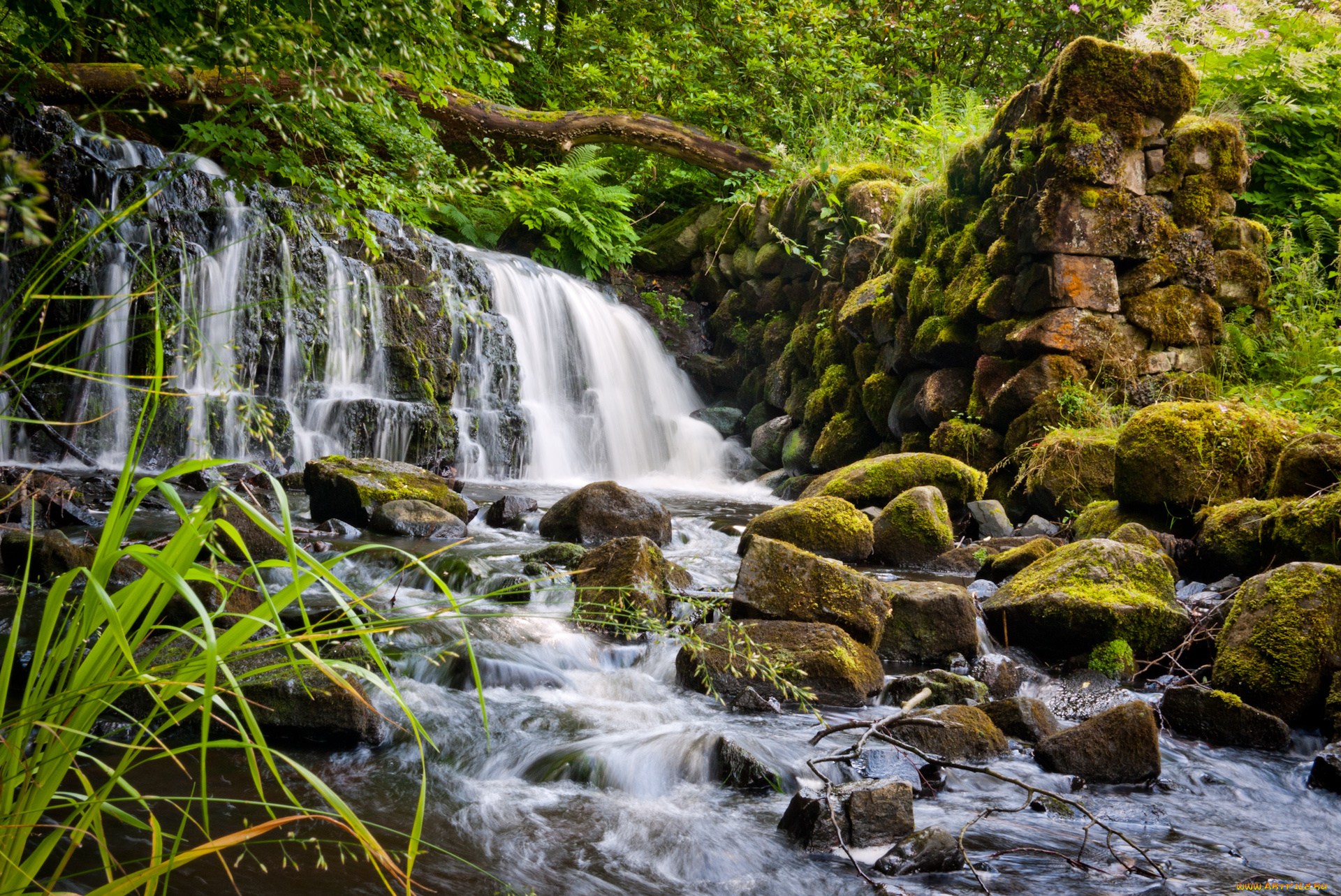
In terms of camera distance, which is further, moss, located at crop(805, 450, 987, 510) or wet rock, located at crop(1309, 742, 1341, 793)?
moss, located at crop(805, 450, 987, 510)

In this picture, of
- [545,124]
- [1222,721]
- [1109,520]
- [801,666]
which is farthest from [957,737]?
[545,124]

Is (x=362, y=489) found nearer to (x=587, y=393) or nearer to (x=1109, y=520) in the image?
(x=1109, y=520)

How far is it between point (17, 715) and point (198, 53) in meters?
1.50

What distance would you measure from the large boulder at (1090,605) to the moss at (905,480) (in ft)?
8.50

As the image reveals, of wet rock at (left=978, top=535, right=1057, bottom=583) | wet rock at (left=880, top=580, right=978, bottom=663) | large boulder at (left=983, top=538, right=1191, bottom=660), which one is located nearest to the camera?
large boulder at (left=983, top=538, right=1191, bottom=660)

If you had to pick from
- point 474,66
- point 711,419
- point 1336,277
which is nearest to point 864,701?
point 474,66

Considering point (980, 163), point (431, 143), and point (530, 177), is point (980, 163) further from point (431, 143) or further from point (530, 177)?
point (431, 143)

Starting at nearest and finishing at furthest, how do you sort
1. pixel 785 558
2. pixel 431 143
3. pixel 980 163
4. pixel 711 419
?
pixel 785 558, pixel 431 143, pixel 980 163, pixel 711 419

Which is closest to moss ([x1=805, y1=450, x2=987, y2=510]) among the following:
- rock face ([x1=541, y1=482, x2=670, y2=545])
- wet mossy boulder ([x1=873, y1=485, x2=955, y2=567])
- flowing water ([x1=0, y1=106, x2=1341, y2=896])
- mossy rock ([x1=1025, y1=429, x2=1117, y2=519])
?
mossy rock ([x1=1025, y1=429, x2=1117, y2=519])

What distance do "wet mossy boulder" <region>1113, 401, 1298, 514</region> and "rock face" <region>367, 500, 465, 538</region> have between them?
16.5 ft

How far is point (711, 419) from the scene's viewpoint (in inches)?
516

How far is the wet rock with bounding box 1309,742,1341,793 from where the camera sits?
3.12m

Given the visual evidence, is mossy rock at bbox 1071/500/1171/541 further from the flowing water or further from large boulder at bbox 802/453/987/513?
the flowing water

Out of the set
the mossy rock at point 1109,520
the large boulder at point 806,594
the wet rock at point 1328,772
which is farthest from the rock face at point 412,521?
the wet rock at point 1328,772
